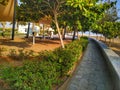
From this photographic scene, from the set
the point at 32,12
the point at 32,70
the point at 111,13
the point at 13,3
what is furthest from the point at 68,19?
the point at 111,13

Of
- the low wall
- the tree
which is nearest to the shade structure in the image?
the tree

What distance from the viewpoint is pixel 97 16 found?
13453mm

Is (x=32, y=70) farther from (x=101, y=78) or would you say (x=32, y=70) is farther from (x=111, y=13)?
(x=111, y=13)

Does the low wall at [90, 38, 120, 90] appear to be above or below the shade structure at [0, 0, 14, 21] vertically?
below

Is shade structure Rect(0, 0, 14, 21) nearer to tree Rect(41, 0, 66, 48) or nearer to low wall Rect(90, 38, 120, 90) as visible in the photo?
tree Rect(41, 0, 66, 48)

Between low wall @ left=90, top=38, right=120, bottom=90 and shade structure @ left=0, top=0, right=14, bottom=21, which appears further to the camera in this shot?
shade structure @ left=0, top=0, right=14, bottom=21

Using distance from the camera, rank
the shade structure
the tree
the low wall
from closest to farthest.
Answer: the low wall → the tree → the shade structure

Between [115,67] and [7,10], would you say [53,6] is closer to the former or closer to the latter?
[7,10]

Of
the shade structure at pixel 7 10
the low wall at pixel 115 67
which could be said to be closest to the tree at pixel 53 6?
the low wall at pixel 115 67

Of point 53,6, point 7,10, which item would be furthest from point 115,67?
point 7,10

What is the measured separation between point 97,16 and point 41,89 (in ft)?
28.6


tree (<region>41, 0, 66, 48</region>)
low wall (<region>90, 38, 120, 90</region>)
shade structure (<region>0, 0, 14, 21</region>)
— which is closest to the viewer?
low wall (<region>90, 38, 120, 90</region>)

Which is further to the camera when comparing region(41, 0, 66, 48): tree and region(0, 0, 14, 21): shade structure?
region(0, 0, 14, 21): shade structure

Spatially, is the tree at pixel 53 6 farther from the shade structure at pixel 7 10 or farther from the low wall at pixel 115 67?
the shade structure at pixel 7 10
